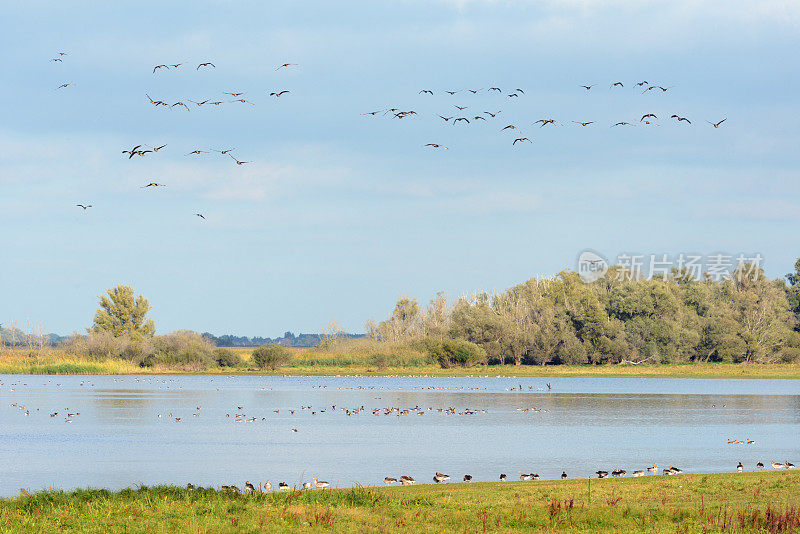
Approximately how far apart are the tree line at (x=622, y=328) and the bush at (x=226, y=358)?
20247mm

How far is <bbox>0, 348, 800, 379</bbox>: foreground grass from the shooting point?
107688 millimetres

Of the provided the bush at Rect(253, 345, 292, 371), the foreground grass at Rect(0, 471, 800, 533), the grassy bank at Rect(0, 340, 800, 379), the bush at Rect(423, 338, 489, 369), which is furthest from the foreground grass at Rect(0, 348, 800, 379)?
the foreground grass at Rect(0, 471, 800, 533)

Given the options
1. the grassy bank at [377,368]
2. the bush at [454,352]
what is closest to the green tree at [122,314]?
the grassy bank at [377,368]

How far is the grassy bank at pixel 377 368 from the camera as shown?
107812 mm

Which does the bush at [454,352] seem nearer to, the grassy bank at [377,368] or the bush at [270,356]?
the grassy bank at [377,368]

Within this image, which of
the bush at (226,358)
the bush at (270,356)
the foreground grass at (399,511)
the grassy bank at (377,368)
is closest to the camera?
the foreground grass at (399,511)

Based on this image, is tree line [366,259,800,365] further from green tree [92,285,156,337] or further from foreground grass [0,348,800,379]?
green tree [92,285,156,337]

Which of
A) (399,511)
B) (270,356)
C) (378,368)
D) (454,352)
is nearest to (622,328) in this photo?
(454,352)

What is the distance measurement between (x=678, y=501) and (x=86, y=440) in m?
26.1

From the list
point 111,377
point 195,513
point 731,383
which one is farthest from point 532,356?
point 195,513

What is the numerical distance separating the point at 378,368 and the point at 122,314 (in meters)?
45.8

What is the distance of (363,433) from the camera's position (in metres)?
42.3

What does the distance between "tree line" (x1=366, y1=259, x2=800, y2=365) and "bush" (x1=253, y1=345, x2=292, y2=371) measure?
15.8 metres

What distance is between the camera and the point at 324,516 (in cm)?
1769
